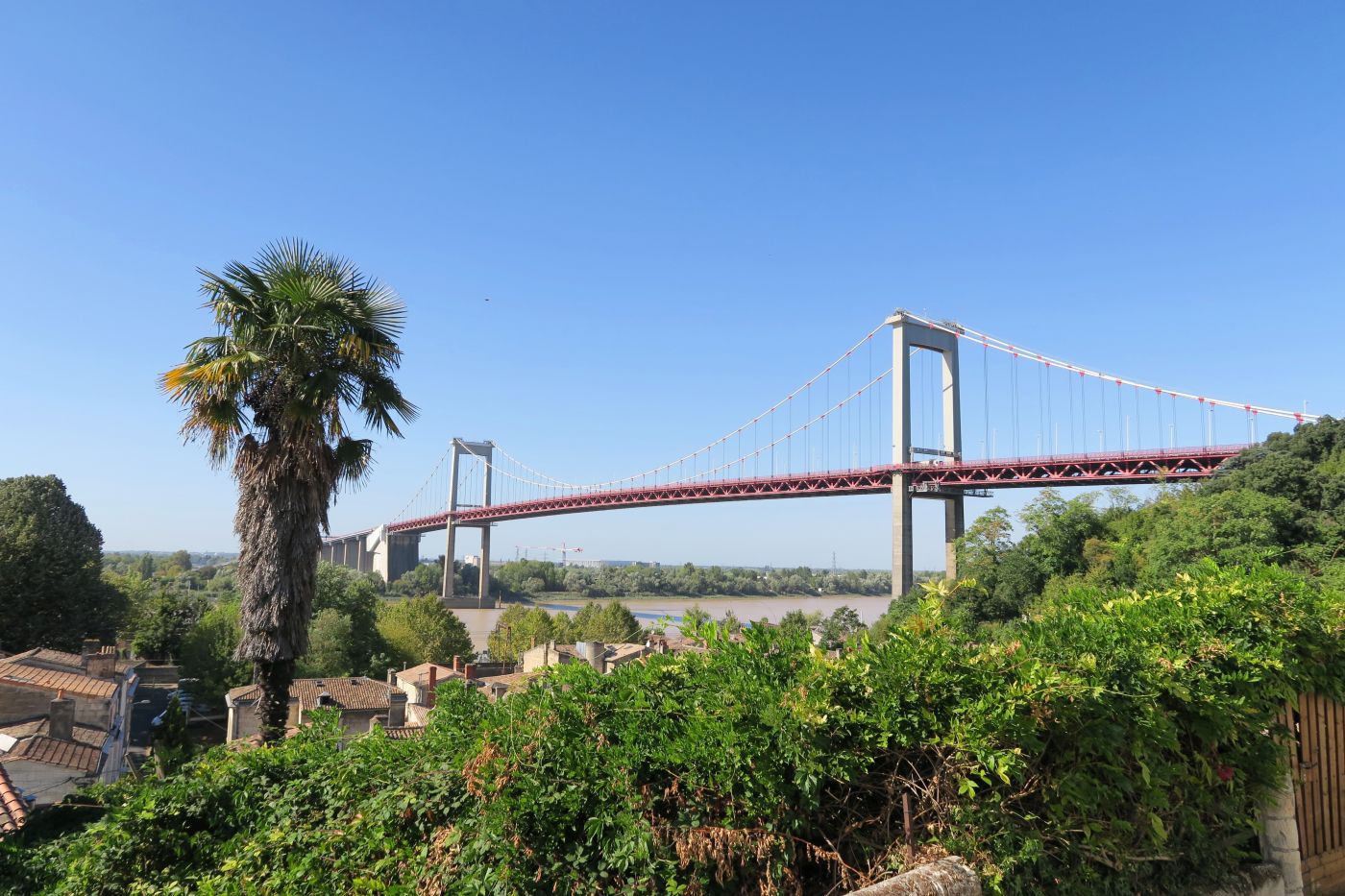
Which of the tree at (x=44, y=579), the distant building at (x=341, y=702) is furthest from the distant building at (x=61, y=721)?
the tree at (x=44, y=579)

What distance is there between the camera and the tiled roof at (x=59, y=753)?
12.7 meters

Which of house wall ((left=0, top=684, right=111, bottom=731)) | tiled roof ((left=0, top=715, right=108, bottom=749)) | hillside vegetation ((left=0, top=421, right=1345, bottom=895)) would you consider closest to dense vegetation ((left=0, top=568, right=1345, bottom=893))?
hillside vegetation ((left=0, top=421, right=1345, bottom=895))

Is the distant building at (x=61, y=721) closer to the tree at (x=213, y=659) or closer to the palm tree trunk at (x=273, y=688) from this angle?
the palm tree trunk at (x=273, y=688)

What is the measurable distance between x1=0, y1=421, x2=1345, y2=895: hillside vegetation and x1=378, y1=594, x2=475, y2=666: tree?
1495 inches

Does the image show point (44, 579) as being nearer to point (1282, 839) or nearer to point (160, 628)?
point (160, 628)

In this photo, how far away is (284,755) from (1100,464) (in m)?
34.3

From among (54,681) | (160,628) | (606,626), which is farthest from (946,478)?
(160,628)

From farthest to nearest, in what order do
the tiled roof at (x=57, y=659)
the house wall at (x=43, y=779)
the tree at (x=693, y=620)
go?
the tiled roof at (x=57, y=659)
the house wall at (x=43, y=779)
the tree at (x=693, y=620)

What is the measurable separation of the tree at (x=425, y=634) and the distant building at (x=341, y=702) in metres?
12.7

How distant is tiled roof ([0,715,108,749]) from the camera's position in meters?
14.5

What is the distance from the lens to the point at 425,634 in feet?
138

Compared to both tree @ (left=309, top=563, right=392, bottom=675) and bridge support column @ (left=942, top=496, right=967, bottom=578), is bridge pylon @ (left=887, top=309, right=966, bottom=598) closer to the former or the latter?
bridge support column @ (left=942, top=496, right=967, bottom=578)

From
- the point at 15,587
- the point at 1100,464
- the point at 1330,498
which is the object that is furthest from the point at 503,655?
the point at 1330,498

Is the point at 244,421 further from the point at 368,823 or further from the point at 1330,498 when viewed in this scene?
the point at 1330,498
